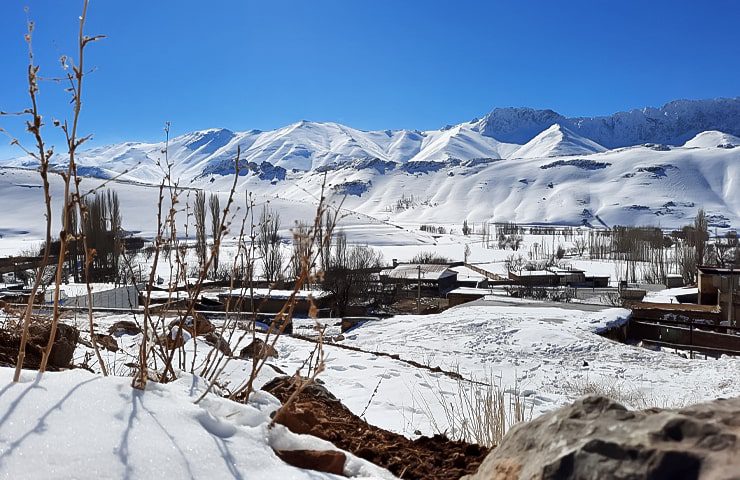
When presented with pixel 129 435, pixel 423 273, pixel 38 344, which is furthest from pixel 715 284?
pixel 129 435

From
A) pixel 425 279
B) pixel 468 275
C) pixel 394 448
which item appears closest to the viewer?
pixel 394 448

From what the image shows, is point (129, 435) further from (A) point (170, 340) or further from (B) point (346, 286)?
(B) point (346, 286)

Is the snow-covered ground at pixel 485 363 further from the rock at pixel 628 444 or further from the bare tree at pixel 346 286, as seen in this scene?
the bare tree at pixel 346 286

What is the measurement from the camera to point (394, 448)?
2.92 meters

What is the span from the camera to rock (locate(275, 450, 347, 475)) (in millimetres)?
2141

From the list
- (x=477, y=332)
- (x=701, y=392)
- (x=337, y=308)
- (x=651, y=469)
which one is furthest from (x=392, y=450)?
(x=337, y=308)

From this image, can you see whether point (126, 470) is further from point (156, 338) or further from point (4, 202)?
point (4, 202)

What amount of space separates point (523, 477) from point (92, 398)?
145 centimetres

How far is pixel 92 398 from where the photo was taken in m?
2.08

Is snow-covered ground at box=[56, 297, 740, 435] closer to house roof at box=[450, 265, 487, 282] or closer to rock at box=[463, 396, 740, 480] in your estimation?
rock at box=[463, 396, 740, 480]

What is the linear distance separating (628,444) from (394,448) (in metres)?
1.66

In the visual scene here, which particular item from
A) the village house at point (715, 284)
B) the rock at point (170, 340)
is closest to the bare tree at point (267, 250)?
the rock at point (170, 340)

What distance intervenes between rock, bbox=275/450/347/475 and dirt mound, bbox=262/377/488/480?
0.29 meters

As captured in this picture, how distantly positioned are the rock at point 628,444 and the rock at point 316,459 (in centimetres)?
64
